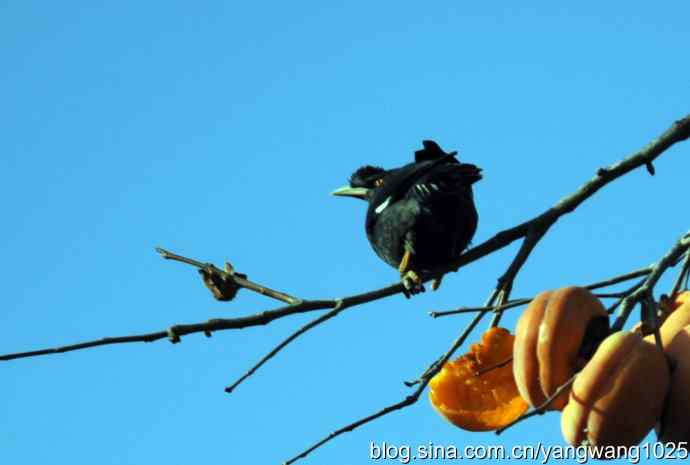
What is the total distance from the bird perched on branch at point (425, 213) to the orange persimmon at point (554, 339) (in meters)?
2.27

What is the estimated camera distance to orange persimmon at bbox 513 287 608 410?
9.21 feet

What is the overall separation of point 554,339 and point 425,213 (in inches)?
106

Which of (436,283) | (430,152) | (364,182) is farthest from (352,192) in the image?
(436,283)

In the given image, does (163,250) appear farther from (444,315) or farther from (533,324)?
(533,324)

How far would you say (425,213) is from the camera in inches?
216

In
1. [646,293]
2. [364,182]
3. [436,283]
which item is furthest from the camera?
[364,182]

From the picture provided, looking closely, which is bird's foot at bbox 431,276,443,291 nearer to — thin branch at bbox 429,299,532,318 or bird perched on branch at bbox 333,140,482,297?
bird perched on branch at bbox 333,140,482,297

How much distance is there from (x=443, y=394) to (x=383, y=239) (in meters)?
2.38

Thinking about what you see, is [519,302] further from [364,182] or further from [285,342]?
[364,182]

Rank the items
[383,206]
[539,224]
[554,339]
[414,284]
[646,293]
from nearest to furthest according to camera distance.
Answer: [554,339] → [646,293] → [539,224] → [414,284] → [383,206]

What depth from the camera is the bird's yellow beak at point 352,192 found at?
702 centimetres

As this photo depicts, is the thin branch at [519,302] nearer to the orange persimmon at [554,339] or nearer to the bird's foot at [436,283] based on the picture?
the orange persimmon at [554,339]

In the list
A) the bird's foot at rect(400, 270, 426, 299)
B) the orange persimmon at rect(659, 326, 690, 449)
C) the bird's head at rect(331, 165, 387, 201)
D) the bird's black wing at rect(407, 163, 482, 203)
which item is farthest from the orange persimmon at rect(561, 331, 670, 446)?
the bird's head at rect(331, 165, 387, 201)

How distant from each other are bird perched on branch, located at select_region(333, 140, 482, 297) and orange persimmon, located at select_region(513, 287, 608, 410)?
2.27 m
